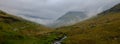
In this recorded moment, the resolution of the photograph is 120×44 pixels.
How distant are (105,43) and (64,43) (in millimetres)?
25468

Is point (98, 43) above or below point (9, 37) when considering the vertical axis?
below

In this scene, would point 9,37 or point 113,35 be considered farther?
point 113,35

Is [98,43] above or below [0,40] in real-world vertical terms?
below

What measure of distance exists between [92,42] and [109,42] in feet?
35.2

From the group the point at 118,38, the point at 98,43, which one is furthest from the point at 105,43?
the point at 118,38

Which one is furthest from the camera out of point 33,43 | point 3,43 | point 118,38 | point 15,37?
point 118,38

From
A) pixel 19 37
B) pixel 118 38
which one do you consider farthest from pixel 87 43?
pixel 19 37

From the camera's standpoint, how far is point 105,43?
530ft

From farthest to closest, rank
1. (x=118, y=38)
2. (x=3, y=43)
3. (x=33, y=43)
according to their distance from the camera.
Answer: (x=118, y=38), (x=33, y=43), (x=3, y=43)

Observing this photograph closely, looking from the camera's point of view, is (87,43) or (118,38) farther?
(118,38)

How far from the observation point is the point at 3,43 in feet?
444

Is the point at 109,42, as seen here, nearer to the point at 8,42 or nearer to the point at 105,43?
the point at 105,43

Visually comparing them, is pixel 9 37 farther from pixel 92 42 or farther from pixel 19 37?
→ pixel 92 42

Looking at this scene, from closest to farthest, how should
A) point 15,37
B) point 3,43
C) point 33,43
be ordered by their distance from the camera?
1. point 3,43
2. point 33,43
3. point 15,37
